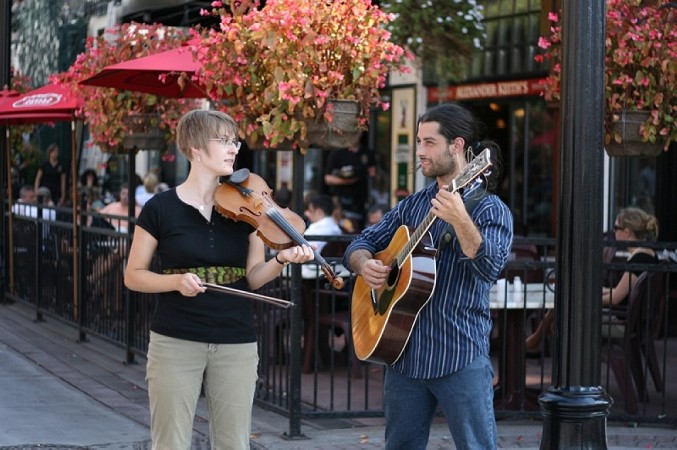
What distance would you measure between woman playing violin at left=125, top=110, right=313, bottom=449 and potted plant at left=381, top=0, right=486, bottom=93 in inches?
311

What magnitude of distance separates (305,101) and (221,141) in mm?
2401

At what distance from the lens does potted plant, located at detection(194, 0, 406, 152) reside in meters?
6.77

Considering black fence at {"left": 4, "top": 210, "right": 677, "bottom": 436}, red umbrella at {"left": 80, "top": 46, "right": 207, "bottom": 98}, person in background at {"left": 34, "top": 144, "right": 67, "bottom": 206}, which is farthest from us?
person in background at {"left": 34, "top": 144, "right": 67, "bottom": 206}

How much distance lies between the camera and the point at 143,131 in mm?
9727

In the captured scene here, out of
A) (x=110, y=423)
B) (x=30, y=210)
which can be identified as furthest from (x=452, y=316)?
(x=30, y=210)

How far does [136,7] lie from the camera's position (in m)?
15.8

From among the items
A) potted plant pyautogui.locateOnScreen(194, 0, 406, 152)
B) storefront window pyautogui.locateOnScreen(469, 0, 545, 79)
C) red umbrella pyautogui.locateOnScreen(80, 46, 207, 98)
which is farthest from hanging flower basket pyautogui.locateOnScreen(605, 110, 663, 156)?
storefront window pyautogui.locateOnScreen(469, 0, 545, 79)

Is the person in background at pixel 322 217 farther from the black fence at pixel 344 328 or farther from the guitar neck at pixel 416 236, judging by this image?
the guitar neck at pixel 416 236

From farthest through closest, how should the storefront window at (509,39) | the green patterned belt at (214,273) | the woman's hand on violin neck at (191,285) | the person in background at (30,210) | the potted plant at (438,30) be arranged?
the storefront window at (509,39), the potted plant at (438,30), the person in background at (30,210), the green patterned belt at (214,273), the woman's hand on violin neck at (191,285)

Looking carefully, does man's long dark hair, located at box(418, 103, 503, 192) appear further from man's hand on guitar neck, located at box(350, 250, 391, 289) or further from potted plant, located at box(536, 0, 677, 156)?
potted plant, located at box(536, 0, 677, 156)

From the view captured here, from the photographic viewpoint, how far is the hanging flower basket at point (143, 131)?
9680mm

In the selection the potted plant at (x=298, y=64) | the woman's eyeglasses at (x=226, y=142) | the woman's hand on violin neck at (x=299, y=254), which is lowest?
the woman's hand on violin neck at (x=299, y=254)

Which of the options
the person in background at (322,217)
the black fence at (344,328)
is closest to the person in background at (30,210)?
the black fence at (344,328)

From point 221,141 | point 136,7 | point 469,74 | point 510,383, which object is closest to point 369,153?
point 469,74
